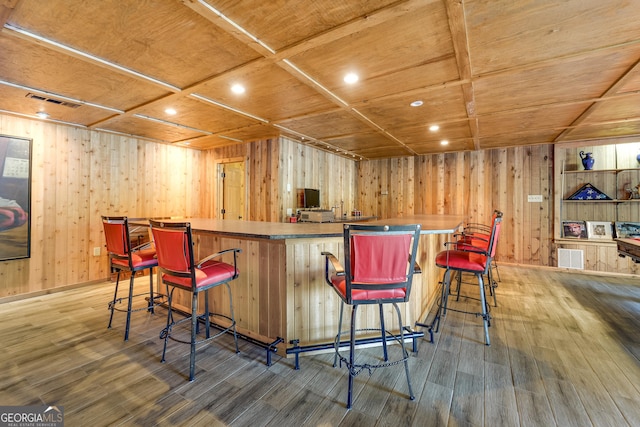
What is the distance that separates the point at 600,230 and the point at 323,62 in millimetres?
5944

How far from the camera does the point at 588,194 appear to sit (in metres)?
4.97

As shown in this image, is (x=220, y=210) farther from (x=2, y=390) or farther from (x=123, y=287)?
(x=2, y=390)

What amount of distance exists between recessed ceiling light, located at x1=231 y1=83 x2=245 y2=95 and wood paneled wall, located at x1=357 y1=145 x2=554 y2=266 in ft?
15.8

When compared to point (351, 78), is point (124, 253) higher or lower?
lower

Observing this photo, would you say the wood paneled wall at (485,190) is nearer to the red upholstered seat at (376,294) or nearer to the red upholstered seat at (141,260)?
the red upholstered seat at (376,294)

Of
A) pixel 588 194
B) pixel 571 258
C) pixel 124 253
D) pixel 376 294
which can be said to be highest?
pixel 588 194

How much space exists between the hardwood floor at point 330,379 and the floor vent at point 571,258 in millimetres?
2499

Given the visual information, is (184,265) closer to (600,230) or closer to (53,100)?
(53,100)

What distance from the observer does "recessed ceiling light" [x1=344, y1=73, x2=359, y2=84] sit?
2.49 m

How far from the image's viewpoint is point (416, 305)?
2.54 meters

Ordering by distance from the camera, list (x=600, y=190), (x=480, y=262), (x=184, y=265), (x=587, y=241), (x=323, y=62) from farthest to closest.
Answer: (x=600, y=190) < (x=587, y=241) < (x=480, y=262) < (x=323, y=62) < (x=184, y=265)

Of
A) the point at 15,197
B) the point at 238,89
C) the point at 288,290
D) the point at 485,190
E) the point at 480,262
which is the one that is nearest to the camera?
the point at 288,290

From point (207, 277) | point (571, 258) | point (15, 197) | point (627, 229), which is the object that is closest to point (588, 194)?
point (627, 229)

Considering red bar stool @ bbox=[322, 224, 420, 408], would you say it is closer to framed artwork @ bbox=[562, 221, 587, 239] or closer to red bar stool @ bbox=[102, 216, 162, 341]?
red bar stool @ bbox=[102, 216, 162, 341]
